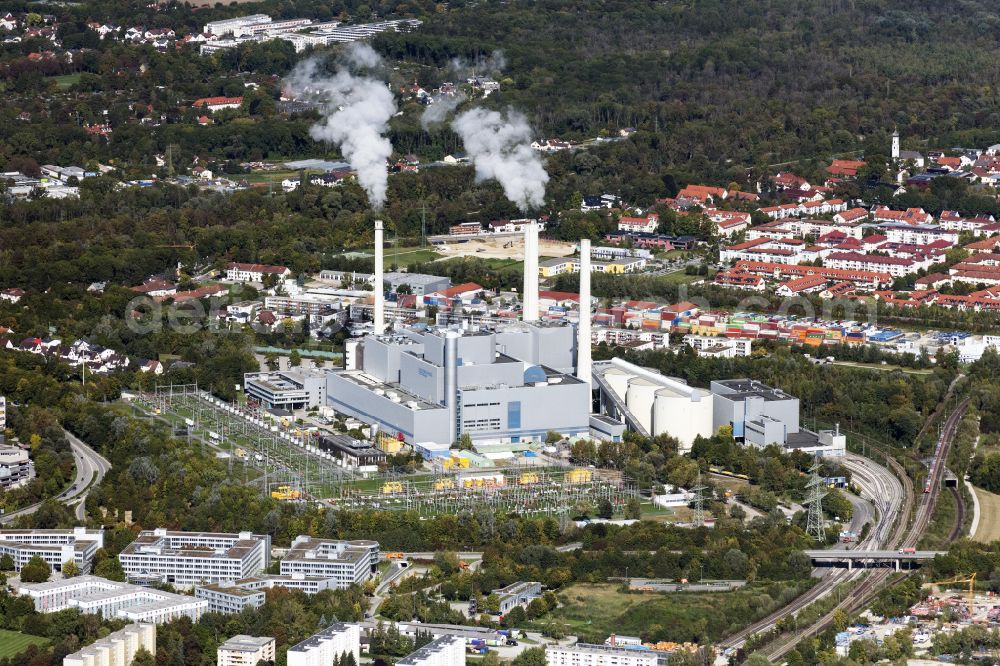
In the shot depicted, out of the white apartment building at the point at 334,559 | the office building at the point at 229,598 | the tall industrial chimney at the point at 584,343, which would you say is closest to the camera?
the office building at the point at 229,598

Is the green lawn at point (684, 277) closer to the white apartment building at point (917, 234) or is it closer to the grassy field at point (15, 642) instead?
the white apartment building at point (917, 234)

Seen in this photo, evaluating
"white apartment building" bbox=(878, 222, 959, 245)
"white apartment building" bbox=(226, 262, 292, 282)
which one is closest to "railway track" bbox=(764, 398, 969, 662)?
"white apartment building" bbox=(878, 222, 959, 245)

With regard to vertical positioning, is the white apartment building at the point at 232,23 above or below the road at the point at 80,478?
above

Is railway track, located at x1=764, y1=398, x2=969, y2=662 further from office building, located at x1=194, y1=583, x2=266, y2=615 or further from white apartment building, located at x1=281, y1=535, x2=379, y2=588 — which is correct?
office building, located at x1=194, y1=583, x2=266, y2=615

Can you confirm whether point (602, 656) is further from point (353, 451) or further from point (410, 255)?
point (410, 255)

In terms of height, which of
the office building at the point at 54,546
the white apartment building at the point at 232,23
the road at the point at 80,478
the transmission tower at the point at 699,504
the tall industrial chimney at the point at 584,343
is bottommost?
the road at the point at 80,478

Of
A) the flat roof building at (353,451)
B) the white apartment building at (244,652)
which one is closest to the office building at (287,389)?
the flat roof building at (353,451)

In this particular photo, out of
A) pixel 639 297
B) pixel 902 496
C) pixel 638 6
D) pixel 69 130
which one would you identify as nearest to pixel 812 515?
pixel 902 496
